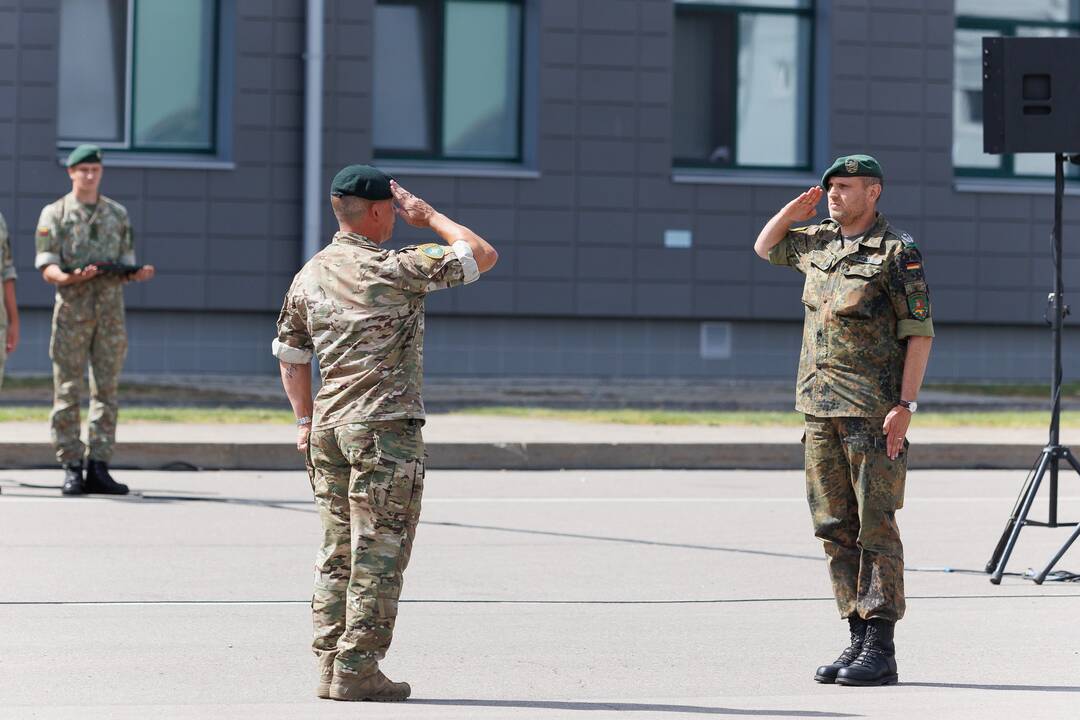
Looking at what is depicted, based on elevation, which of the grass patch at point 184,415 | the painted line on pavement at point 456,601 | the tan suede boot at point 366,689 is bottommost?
the painted line on pavement at point 456,601

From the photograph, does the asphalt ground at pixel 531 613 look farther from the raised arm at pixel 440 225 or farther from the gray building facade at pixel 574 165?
the gray building facade at pixel 574 165

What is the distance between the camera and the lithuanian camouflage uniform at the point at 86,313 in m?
11.8

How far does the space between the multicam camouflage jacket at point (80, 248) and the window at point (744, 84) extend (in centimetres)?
1242

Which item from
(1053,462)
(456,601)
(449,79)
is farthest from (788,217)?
(449,79)

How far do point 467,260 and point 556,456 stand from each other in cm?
912

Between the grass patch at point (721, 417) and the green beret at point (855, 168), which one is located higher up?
the green beret at point (855, 168)

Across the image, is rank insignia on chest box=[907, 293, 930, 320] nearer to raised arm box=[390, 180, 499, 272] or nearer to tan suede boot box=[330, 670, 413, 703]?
raised arm box=[390, 180, 499, 272]

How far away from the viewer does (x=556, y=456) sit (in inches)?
590

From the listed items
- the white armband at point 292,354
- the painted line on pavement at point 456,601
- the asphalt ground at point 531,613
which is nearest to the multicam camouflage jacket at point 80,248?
the asphalt ground at point 531,613

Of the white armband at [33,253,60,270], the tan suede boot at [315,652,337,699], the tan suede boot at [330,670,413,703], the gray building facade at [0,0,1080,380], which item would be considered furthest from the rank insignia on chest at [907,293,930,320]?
the gray building facade at [0,0,1080,380]

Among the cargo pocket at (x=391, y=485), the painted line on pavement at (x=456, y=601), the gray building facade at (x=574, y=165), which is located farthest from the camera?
the gray building facade at (x=574, y=165)

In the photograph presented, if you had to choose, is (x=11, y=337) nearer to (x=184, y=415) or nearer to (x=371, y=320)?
(x=184, y=415)

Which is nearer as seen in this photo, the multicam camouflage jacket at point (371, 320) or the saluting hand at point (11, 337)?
the multicam camouflage jacket at point (371, 320)

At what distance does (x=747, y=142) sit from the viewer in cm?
2353
